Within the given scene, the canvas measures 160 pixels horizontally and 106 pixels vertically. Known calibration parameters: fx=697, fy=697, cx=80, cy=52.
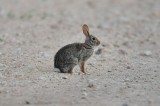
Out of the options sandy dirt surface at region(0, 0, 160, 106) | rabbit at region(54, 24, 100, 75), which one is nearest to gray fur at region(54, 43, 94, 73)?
rabbit at region(54, 24, 100, 75)

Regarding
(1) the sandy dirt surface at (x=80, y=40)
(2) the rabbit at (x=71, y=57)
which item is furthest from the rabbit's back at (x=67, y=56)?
(1) the sandy dirt surface at (x=80, y=40)

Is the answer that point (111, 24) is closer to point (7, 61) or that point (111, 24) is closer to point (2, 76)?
point (7, 61)

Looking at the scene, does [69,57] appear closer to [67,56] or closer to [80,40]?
[67,56]

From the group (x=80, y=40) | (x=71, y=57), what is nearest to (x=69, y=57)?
(x=71, y=57)

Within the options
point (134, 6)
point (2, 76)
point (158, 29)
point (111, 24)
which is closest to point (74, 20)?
point (111, 24)

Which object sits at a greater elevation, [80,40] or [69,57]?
[80,40]

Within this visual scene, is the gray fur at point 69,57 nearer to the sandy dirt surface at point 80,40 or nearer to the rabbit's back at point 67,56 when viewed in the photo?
the rabbit's back at point 67,56

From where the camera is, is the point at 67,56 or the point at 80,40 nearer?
the point at 67,56

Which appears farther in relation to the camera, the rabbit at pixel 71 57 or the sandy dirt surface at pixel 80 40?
the rabbit at pixel 71 57
